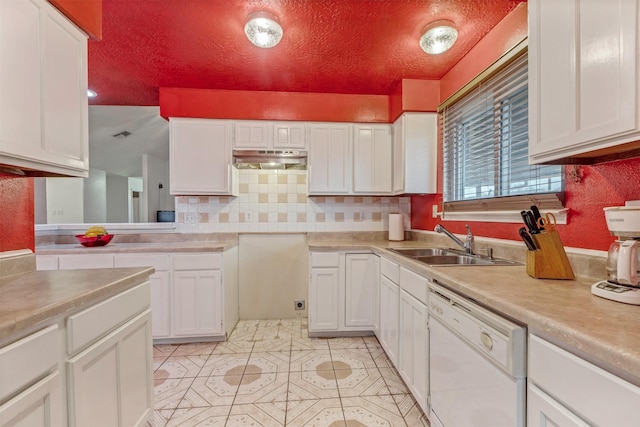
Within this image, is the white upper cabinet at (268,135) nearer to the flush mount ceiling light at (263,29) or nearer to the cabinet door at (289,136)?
the cabinet door at (289,136)

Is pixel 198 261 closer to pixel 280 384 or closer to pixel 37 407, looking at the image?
pixel 280 384

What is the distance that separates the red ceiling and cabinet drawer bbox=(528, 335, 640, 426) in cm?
182

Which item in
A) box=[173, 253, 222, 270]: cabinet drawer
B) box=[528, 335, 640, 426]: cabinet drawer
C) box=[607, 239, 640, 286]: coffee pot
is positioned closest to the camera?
box=[528, 335, 640, 426]: cabinet drawer

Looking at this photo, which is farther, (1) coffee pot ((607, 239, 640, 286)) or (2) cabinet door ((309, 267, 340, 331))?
(2) cabinet door ((309, 267, 340, 331))

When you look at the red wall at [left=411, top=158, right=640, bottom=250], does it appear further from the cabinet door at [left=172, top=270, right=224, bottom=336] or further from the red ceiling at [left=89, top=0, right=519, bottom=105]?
the cabinet door at [left=172, top=270, right=224, bottom=336]

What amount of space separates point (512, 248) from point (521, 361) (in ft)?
3.09

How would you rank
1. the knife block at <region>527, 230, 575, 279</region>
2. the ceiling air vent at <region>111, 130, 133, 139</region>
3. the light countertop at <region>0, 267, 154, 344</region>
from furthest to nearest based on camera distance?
1. the ceiling air vent at <region>111, 130, 133, 139</region>
2. the knife block at <region>527, 230, 575, 279</region>
3. the light countertop at <region>0, 267, 154, 344</region>

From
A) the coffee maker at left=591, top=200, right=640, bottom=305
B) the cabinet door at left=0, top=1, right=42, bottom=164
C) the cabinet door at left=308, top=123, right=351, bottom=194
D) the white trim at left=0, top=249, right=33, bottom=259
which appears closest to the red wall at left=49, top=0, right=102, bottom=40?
the cabinet door at left=0, top=1, right=42, bottom=164

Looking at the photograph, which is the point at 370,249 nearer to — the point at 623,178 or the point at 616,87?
the point at 623,178

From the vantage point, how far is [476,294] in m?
0.99

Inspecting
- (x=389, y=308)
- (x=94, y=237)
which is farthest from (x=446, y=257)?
(x=94, y=237)

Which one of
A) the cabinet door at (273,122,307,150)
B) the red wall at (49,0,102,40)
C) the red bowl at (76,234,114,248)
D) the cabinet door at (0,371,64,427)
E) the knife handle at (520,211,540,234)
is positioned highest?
the red wall at (49,0,102,40)

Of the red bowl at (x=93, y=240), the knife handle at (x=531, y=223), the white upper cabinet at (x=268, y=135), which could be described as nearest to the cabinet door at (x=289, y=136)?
the white upper cabinet at (x=268, y=135)

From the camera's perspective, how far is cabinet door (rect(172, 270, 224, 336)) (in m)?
2.36
